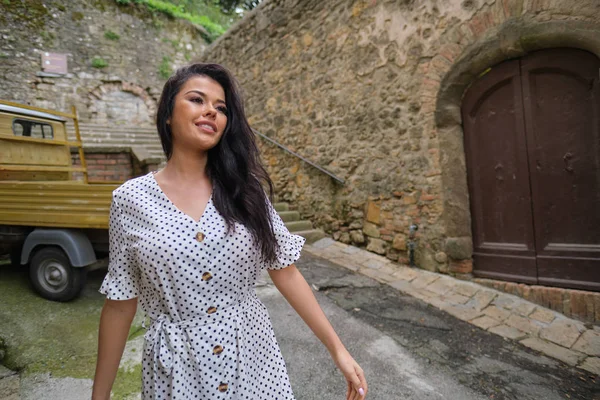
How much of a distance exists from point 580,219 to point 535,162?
0.66 metres

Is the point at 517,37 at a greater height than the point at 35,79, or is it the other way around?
the point at 35,79

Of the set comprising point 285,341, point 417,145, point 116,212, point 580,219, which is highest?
point 417,145

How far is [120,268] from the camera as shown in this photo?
1.00 m

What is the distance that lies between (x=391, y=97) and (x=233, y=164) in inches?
149

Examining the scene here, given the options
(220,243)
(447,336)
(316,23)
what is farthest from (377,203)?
(220,243)

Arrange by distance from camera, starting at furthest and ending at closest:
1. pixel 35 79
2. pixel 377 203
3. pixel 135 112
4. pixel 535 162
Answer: pixel 135 112
pixel 35 79
pixel 377 203
pixel 535 162

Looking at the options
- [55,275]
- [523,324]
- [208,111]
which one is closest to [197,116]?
[208,111]

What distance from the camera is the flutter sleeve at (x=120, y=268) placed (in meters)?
0.99

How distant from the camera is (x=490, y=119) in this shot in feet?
12.2

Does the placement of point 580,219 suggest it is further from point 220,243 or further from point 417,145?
point 220,243

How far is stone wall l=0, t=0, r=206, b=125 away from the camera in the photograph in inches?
418

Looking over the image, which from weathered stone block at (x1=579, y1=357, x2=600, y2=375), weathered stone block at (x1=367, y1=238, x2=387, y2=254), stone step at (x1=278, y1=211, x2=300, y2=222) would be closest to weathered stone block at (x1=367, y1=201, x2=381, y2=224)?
→ weathered stone block at (x1=367, y1=238, x2=387, y2=254)

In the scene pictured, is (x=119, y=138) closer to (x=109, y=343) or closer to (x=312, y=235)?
(x=312, y=235)

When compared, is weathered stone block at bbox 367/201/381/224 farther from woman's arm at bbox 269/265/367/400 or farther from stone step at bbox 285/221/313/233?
woman's arm at bbox 269/265/367/400
